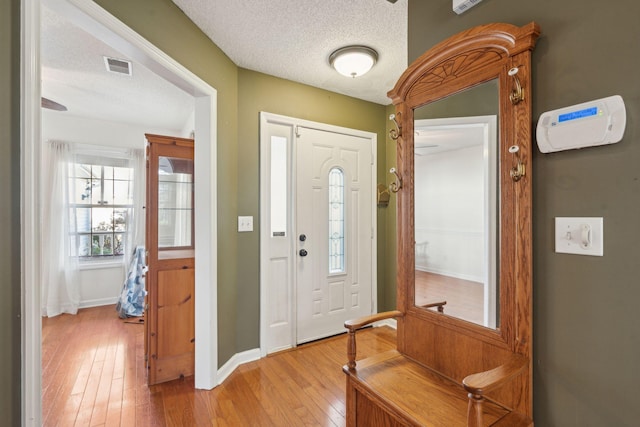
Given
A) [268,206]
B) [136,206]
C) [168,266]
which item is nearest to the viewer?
[168,266]

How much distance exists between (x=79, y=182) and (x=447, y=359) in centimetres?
489

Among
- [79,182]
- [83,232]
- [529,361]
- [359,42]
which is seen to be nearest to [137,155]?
[79,182]

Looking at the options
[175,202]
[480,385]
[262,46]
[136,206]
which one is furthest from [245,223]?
[136,206]

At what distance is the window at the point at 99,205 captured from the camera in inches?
155

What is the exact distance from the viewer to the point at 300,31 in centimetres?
206

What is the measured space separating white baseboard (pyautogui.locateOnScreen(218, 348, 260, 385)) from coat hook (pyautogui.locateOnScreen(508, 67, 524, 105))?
250cm

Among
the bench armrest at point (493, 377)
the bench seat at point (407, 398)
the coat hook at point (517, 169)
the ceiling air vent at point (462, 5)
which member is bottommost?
the bench seat at point (407, 398)

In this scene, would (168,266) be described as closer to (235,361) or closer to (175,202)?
(175,202)

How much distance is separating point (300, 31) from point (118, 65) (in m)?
1.64

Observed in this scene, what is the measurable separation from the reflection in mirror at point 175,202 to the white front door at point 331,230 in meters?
0.97

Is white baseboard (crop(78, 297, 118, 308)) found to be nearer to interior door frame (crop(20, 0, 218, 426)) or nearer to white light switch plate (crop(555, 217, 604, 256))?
interior door frame (crop(20, 0, 218, 426))

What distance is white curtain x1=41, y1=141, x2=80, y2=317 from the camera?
3662 millimetres

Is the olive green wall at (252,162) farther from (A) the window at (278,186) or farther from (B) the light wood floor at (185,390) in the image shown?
(B) the light wood floor at (185,390)

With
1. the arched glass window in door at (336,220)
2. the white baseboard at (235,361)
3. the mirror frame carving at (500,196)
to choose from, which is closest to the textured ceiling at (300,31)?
the mirror frame carving at (500,196)
